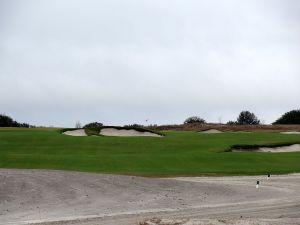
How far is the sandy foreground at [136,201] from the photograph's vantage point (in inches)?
656

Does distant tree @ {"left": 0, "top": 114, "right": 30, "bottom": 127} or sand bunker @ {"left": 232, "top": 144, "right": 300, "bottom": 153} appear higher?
distant tree @ {"left": 0, "top": 114, "right": 30, "bottom": 127}

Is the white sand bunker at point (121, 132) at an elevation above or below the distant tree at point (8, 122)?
below

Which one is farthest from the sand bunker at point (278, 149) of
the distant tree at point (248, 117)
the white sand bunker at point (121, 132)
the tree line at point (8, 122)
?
the distant tree at point (248, 117)

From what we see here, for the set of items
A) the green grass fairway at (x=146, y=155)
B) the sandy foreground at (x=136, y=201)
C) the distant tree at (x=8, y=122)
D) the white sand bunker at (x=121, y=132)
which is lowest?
the sandy foreground at (x=136, y=201)

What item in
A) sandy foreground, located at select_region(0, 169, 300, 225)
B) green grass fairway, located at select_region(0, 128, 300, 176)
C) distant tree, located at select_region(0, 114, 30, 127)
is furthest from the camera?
distant tree, located at select_region(0, 114, 30, 127)

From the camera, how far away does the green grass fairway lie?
3744 cm

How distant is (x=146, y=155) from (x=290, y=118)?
3232 inches

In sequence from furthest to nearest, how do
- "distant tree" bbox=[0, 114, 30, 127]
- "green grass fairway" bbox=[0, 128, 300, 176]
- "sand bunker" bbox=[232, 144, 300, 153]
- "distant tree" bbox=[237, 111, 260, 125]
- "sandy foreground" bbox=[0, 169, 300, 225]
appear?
"distant tree" bbox=[237, 111, 260, 125] → "distant tree" bbox=[0, 114, 30, 127] → "sand bunker" bbox=[232, 144, 300, 153] → "green grass fairway" bbox=[0, 128, 300, 176] → "sandy foreground" bbox=[0, 169, 300, 225]

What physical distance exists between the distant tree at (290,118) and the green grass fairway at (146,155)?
201 feet

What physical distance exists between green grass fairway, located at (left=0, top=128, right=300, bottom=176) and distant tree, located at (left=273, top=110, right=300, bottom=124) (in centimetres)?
6121

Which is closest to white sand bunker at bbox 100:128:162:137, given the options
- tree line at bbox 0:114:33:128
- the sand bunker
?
the sand bunker

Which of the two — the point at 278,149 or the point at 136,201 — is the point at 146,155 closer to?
the point at 278,149

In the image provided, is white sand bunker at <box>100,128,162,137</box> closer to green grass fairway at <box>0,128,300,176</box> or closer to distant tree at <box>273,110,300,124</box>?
green grass fairway at <box>0,128,300,176</box>

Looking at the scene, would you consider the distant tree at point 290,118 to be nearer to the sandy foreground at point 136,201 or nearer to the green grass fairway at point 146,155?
the green grass fairway at point 146,155
